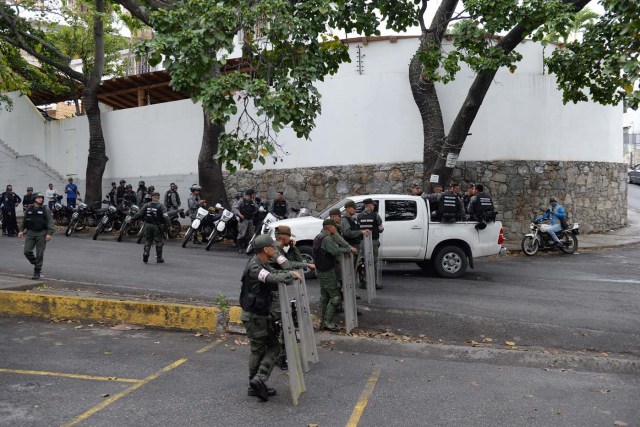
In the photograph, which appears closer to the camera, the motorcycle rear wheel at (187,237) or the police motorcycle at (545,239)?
the police motorcycle at (545,239)

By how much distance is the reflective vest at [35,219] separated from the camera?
11477 millimetres

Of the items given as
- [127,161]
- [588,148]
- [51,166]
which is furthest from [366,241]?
[51,166]

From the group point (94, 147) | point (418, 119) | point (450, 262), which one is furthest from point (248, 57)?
point (94, 147)

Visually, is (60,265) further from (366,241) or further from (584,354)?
(584,354)

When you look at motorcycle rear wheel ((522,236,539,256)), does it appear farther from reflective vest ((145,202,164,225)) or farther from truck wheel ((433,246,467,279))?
reflective vest ((145,202,164,225))

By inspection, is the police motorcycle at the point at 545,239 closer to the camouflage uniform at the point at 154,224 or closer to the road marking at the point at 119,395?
the camouflage uniform at the point at 154,224

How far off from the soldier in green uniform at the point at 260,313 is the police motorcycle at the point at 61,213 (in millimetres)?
17385

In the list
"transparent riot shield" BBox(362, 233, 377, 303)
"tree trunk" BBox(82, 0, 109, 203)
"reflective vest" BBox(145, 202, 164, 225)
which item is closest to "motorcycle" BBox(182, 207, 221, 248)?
"reflective vest" BBox(145, 202, 164, 225)

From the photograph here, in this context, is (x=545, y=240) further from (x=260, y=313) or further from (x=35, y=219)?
(x=35, y=219)

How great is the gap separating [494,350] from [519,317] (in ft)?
5.24

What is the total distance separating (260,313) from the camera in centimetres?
577

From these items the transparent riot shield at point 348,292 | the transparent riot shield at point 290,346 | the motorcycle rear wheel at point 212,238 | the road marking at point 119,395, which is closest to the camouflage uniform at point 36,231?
the motorcycle rear wheel at point 212,238

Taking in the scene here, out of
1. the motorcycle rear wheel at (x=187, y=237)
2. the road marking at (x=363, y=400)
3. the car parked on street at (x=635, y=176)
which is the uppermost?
the car parked on street at (x=635, y=176)

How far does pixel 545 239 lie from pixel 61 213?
1641cm
